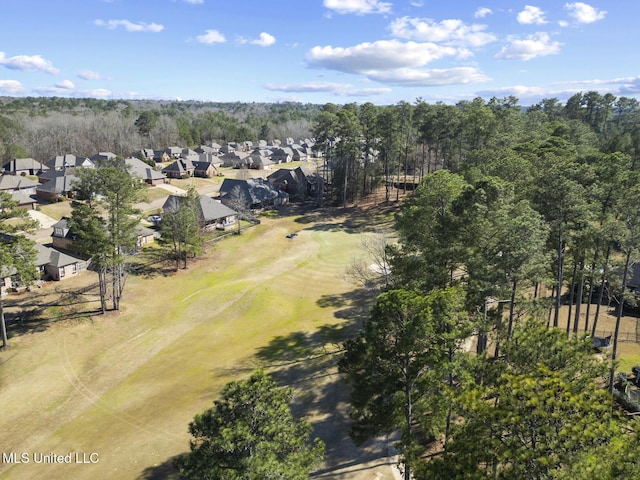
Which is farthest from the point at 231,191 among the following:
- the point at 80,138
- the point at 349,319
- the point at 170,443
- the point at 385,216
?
the point at 80,138

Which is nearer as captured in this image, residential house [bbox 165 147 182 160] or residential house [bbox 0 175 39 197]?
residential house [bbox 0 175 39 197]

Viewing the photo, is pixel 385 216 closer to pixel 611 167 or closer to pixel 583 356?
pixel 611 167

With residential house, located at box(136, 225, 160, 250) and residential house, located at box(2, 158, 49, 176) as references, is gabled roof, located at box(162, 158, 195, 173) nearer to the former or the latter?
residential house, located at box(2, 158, 49, 176)

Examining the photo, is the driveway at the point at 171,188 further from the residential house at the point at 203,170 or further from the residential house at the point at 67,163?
the residential house at the point at 67,163

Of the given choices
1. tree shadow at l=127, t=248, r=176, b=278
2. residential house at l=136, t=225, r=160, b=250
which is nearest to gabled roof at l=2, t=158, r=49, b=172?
residential house at l=136, t=225, r=160, b=250

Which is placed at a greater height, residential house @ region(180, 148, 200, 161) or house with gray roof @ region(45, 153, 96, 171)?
residential house @ region(180, 148, 200, 161)

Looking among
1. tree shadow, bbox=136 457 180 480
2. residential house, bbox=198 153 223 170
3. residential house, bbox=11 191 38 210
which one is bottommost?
tree shadow, bbox=136 457 180 480

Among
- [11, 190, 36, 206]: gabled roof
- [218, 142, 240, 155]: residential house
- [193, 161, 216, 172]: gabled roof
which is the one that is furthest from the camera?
[218, 142, 240, 155]: residential house

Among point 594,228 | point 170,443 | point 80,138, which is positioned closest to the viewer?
point 170,443
